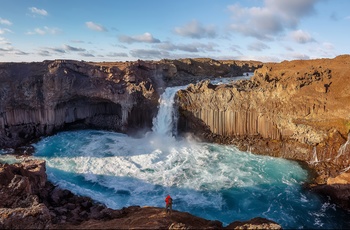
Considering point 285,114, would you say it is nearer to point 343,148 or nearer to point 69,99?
point 343,148

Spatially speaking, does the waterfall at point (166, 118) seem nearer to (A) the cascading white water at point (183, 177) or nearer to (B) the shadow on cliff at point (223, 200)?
(A) the cascading white water at point (183, 177)

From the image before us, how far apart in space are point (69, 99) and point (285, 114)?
79.2ft

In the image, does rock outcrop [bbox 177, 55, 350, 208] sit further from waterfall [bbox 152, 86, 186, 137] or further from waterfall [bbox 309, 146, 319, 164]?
waterfall [bbox 152, 86, 186, 137]

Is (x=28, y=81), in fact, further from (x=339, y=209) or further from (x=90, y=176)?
(x=339, y=209)

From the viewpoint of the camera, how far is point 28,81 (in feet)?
104

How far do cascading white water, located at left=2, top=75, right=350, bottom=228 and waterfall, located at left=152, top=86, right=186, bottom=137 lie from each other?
0.38ft

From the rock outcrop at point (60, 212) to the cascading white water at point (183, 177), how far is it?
2.39 m

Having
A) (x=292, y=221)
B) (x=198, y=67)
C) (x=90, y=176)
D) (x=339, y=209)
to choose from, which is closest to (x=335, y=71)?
(x=339, y=209)

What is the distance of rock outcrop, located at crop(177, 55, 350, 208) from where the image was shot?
23938 millimetres

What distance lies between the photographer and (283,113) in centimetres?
2653

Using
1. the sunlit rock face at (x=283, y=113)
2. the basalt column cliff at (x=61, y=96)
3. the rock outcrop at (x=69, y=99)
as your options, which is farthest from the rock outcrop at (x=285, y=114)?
the basalt column cliff at (x=61, y=96)

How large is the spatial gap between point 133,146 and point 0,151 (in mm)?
13312

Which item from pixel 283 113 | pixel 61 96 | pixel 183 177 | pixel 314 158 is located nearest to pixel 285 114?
pixel 283 113

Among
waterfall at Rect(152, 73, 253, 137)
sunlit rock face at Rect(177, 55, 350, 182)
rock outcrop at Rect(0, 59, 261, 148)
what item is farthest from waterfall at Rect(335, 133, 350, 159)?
rock outcrop at Rect(0, 59, 261, 148)
